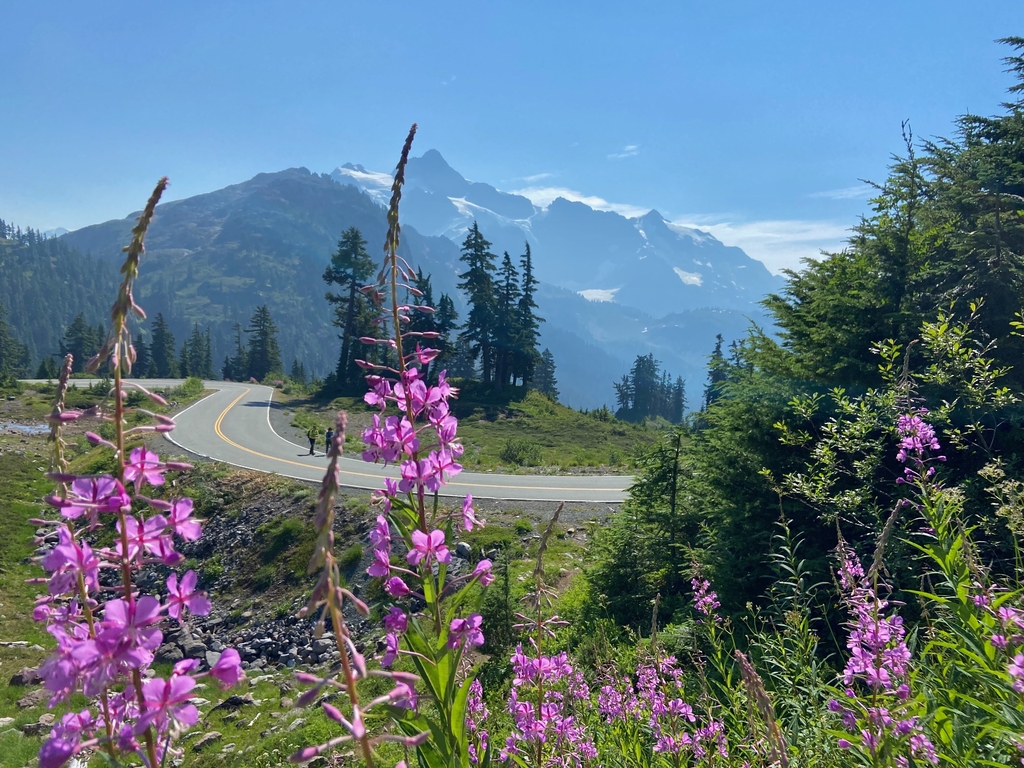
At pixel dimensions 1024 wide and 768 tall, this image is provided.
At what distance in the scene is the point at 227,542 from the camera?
19.5 m

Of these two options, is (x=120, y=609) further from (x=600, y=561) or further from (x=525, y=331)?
(x=525, y=331)

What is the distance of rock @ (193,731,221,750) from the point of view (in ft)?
32.8

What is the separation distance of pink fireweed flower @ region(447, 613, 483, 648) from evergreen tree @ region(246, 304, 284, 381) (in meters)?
86.5

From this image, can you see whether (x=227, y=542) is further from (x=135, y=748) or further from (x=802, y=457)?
(x=135, y=748)

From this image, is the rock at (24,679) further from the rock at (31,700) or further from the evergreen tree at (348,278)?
the evergreen tree at (348,278)

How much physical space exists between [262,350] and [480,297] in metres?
48.6

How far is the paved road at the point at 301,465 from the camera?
73.5 feet

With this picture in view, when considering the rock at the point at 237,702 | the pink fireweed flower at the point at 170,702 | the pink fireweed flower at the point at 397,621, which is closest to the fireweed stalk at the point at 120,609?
the pink fireweed flower at the point at 170,702

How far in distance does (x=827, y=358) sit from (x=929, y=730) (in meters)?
7.80

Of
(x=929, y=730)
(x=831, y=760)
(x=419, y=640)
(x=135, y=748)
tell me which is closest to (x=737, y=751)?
(x=831, y=760)

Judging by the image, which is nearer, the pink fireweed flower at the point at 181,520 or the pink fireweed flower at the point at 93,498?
the pink fireweed flower at the point at 93,498

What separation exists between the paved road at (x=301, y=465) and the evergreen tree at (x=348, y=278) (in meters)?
10.9

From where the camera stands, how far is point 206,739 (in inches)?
397

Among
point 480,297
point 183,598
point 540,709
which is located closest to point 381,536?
point 183,598
